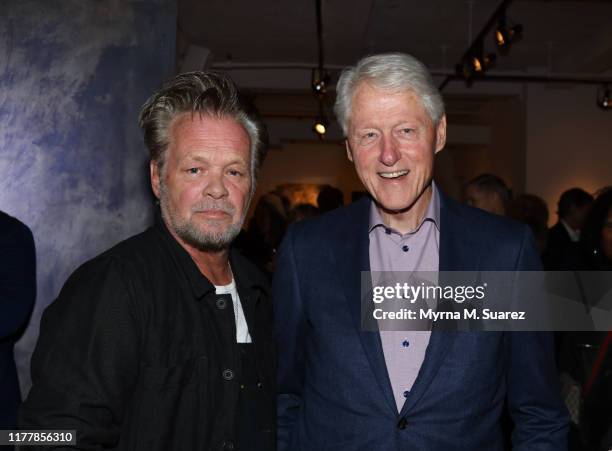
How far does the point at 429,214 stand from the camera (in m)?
1.98

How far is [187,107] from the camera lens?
1.96m

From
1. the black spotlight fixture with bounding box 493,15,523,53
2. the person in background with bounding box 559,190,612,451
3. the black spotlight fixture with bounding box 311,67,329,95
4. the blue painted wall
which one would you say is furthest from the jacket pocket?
the black spotlight fixture with bounding box 311,67,329,95

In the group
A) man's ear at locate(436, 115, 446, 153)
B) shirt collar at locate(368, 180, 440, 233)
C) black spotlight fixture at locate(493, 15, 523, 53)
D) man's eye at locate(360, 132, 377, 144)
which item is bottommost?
shirt collar at locate(368, 180, 440, 233)

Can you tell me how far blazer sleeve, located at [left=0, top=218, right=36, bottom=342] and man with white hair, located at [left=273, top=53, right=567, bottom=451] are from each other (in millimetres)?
1146

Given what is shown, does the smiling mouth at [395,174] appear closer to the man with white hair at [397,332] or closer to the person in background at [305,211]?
the man with white hair at [397,332]

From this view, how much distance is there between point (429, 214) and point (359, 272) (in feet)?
0.96

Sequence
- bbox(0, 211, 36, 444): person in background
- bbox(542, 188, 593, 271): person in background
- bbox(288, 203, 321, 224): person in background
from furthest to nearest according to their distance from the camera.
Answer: bbox(288, 203, 321, 224): person in background < bbox(542, 188, 593, 271): person in background < bbox(0, 211, 36, 444): person in background

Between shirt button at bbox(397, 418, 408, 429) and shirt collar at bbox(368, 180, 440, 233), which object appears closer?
shirt button at bbox(397, 418, 408, 429)

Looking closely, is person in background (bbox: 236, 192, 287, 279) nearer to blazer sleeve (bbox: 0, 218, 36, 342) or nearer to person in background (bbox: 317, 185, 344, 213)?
person in background (bbox: 317, 185, 344, 213)

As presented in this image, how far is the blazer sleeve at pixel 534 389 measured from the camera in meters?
Result: 1.83

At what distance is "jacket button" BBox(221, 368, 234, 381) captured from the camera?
1816 mm

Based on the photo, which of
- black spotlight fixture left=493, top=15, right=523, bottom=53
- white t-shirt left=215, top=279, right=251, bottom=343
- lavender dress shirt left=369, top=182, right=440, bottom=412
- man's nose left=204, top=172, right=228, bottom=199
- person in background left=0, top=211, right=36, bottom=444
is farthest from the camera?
black spotlight fixture left=493, top=15, right=523, bottom=53

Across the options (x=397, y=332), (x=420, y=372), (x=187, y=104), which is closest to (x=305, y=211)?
(x=187, y=104)

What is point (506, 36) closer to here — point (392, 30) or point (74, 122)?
point (392, 30)
